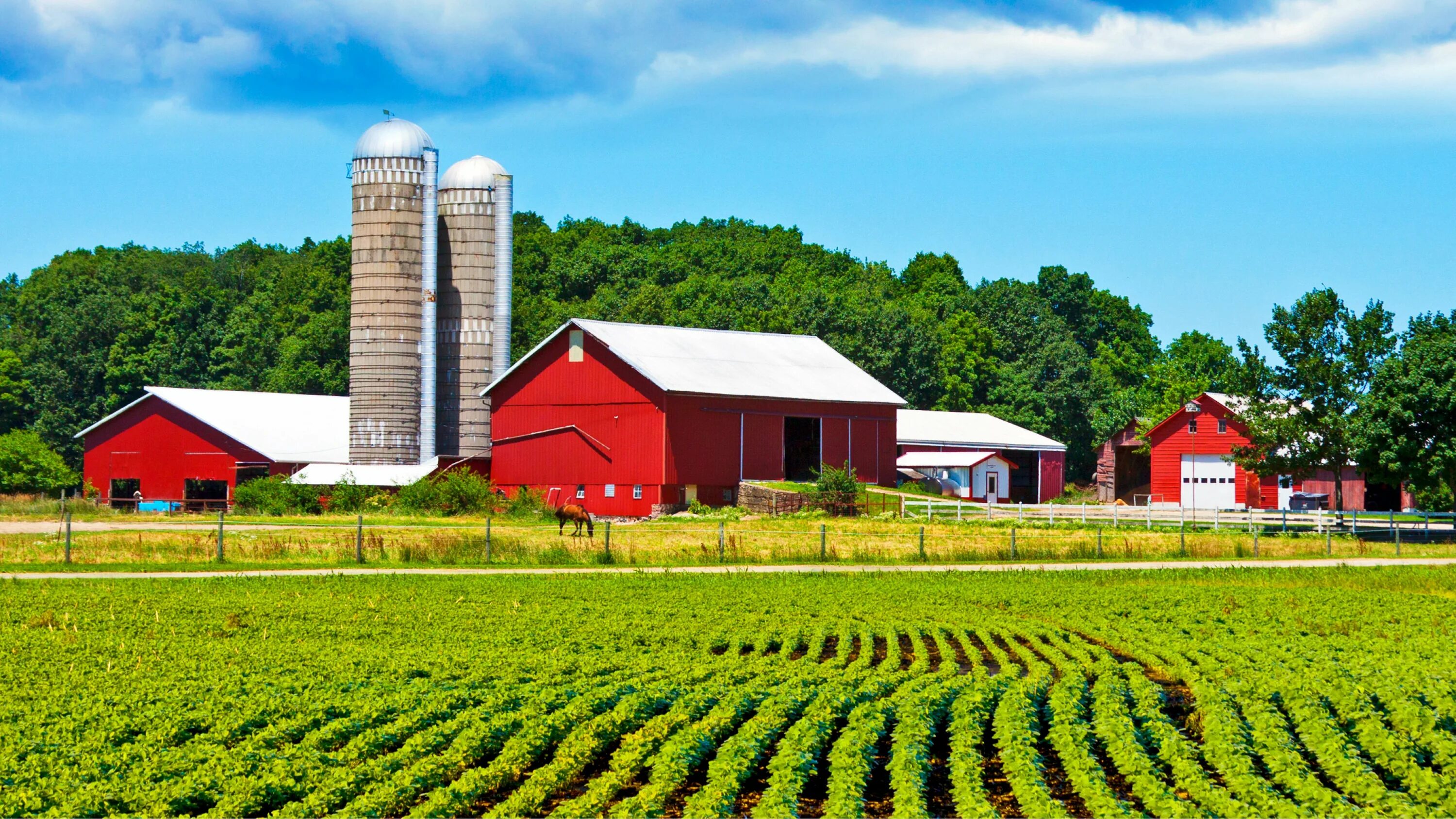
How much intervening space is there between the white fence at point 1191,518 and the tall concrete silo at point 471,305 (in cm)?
1980

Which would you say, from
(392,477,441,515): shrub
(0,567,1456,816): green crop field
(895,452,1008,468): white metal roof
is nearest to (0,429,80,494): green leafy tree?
(392,477,441,515): shrub

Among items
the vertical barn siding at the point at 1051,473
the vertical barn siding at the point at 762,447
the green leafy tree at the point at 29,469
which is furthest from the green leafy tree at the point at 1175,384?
the green leafy tree at the point at 29,469

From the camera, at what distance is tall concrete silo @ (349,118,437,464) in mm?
63938

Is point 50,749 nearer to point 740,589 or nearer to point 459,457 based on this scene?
point 740,589

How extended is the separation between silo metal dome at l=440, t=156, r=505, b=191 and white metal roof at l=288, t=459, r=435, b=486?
12759 mm

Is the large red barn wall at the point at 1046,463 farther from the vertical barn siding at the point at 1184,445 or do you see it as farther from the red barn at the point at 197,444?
the red barn at the point at 197,444

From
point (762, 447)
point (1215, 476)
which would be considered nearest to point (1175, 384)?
point (1215, 476)

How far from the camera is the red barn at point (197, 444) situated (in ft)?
211

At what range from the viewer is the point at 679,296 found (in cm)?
11212

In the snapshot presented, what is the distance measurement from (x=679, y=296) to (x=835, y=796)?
332ft

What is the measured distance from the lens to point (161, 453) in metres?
66.7

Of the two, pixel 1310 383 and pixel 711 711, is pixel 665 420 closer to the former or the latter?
pixel 1310 383

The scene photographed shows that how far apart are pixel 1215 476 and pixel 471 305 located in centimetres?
3738

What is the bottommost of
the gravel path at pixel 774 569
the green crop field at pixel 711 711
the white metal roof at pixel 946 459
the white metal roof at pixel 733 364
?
the green crop field at pixel 711 711
